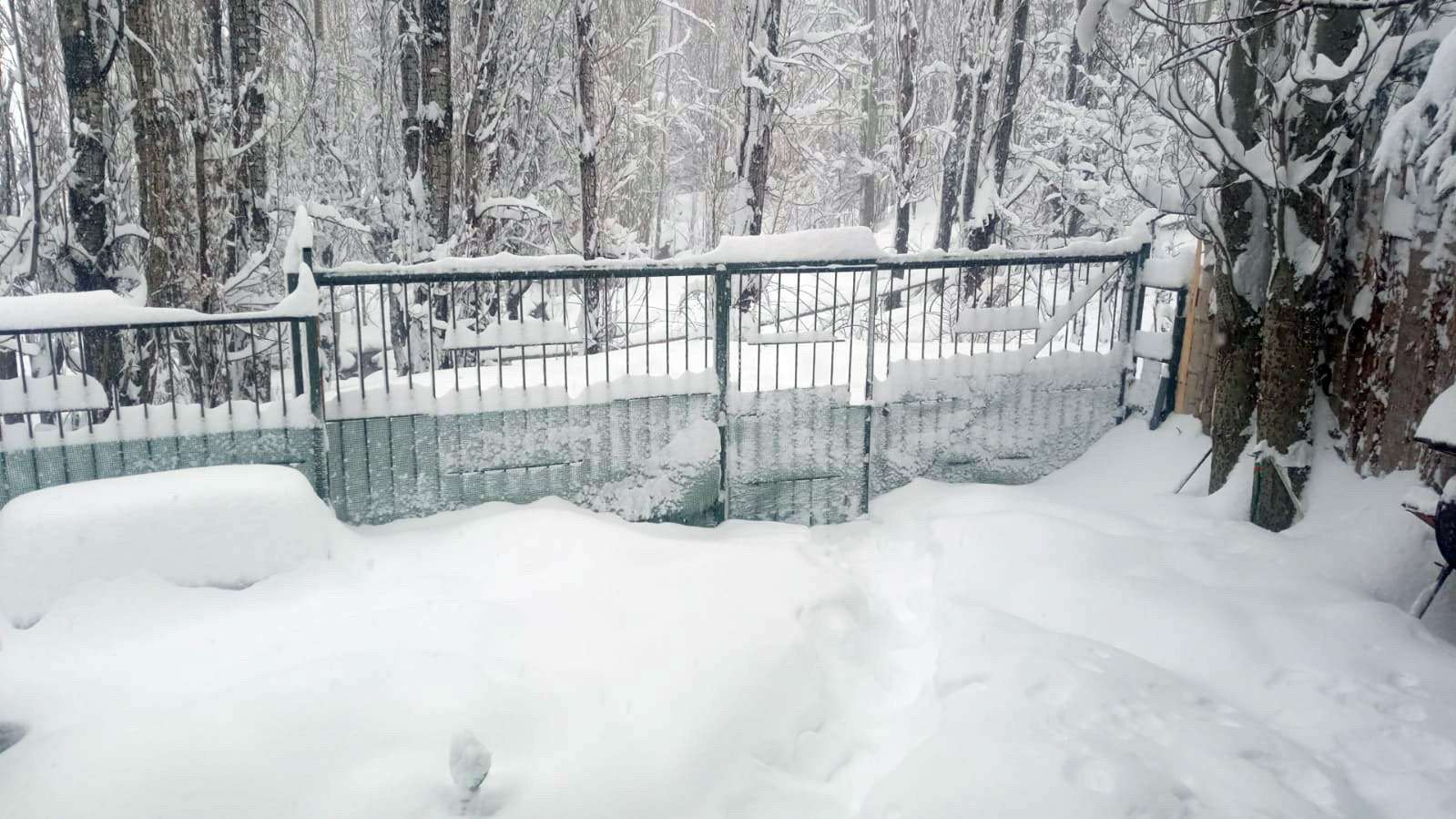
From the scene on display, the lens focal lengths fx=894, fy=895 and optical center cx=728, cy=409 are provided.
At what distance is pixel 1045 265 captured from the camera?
7.14m

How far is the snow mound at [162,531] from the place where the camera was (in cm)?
446

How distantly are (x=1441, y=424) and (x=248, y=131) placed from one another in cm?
1208

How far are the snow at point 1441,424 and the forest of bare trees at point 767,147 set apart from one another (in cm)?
67

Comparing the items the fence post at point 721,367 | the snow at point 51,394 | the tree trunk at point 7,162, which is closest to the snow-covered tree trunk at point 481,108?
the tree trunk at point 7,162


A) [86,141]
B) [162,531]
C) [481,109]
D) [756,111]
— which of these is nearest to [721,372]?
[162,531]

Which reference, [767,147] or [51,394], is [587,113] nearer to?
[767,147]

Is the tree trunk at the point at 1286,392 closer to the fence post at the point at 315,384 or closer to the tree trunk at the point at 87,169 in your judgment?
the fence post at the point at 315,384

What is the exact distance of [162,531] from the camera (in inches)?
186

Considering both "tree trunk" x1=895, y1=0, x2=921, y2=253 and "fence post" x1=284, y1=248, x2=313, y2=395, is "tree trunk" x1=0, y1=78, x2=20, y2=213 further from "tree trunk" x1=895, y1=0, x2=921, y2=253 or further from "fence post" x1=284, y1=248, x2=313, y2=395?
"tree trunk" x1=895, y1=0, x2=921, y2=253

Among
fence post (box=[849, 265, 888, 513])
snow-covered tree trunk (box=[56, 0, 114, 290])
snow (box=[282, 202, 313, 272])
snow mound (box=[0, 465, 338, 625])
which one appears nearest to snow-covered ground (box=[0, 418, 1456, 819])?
snow mound (box=[0, 465, 338, 625])

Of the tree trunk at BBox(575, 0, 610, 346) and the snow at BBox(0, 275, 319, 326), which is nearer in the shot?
the snow at BBox(0, 275, 319, 326)

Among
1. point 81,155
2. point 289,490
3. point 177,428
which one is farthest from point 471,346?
point 81,155

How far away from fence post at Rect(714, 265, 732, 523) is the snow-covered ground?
0.46 m

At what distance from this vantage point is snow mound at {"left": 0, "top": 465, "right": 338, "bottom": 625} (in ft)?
14.6
